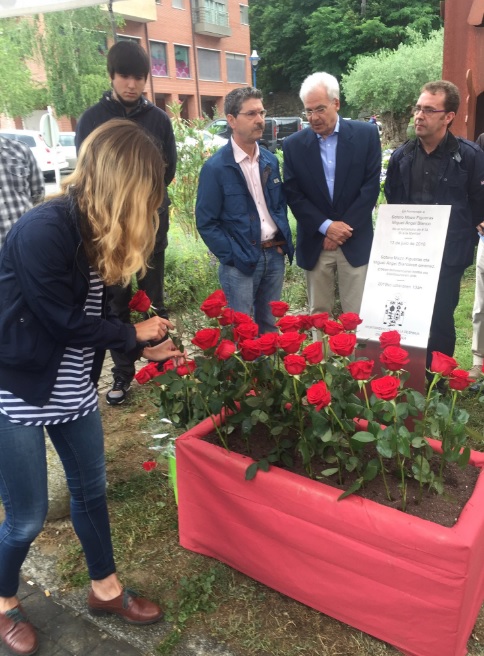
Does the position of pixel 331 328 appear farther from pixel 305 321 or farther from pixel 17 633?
pixel 17 633

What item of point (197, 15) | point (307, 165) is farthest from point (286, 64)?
point (307, 165)

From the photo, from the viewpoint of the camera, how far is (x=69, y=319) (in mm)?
1614

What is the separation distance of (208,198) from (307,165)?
2.14 feet

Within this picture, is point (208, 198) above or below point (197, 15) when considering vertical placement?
below

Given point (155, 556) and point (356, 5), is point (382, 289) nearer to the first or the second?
point (155, 556)

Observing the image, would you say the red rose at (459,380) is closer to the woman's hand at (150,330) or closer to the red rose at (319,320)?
the red rose at (319,320)

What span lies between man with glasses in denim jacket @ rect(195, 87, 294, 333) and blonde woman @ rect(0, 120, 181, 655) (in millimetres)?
1528

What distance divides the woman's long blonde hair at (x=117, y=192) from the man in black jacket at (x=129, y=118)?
1560 millimetres

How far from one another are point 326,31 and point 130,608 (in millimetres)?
45909

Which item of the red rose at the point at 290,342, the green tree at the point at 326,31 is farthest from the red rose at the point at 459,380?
the green tree at the point at 326,31

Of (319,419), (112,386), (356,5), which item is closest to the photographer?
(319,419)

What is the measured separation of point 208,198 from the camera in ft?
11.0

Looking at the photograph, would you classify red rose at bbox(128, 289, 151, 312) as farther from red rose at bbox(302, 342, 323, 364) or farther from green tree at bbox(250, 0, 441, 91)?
green tree at bbox(250, 0, 441, 91)

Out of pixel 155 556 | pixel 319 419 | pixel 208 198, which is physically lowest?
pixel 155 556
